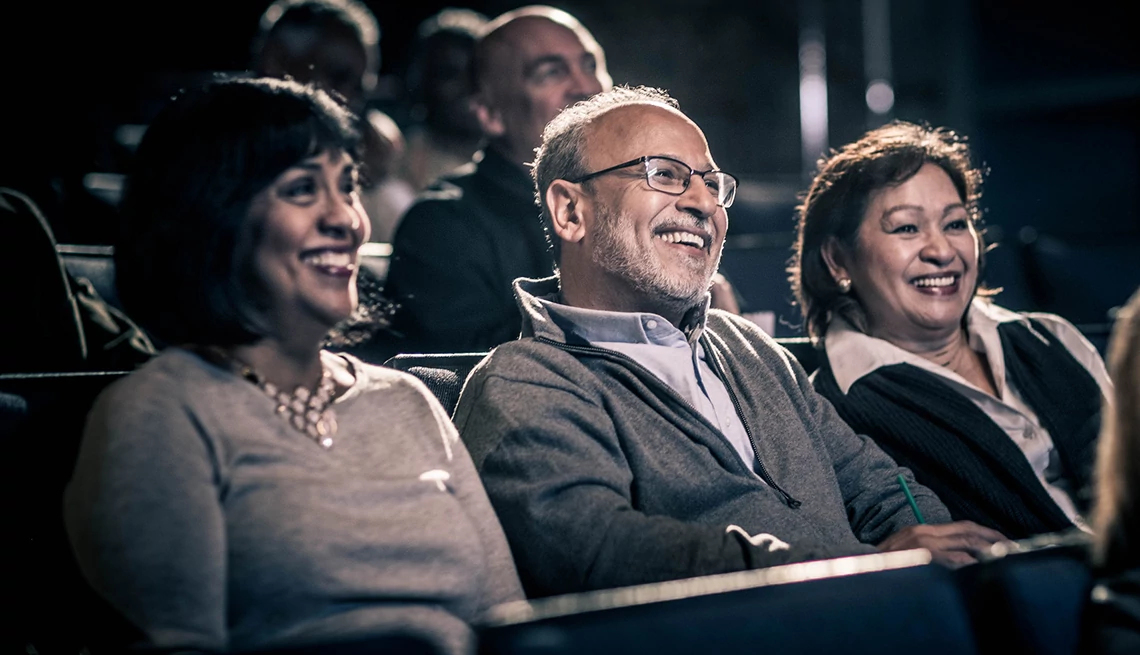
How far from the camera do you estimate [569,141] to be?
1.74 metres

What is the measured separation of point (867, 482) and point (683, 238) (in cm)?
50

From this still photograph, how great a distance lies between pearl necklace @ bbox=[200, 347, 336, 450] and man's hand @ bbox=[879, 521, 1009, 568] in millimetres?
800

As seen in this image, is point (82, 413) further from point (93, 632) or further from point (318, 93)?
point (318, 93)

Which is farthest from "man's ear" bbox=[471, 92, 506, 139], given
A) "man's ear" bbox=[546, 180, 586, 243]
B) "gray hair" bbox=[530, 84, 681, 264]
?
"man's ear" bbox=[546, 180, 586, 243]

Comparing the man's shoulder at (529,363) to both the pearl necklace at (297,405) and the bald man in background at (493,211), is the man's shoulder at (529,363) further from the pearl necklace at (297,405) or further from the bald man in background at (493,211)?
the bald man in background at (493,211)

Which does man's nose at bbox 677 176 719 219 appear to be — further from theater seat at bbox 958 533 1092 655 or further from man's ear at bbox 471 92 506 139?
man's ear at bbox 471 92 506 139

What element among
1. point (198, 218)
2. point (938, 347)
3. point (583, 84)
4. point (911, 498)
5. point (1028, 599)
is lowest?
point (911, 498)

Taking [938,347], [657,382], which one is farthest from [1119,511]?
[938,347]

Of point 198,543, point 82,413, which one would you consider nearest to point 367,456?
point 198,543

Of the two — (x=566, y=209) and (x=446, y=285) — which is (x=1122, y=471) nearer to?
(x=566, y=209)

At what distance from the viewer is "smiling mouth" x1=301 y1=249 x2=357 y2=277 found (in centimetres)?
124

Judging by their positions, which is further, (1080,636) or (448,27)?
(448,27)

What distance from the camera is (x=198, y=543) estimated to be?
1.00 meters

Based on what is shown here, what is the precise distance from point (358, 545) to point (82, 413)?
17.7 inches
